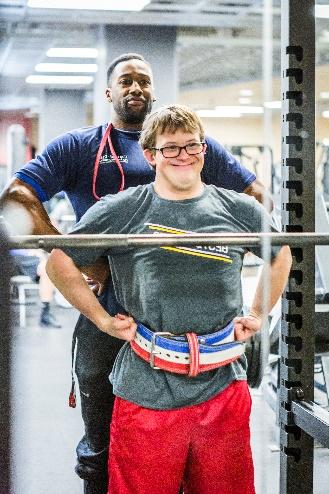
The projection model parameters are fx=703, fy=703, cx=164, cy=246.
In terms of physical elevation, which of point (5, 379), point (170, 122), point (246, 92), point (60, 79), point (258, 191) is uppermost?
point (246, 92)

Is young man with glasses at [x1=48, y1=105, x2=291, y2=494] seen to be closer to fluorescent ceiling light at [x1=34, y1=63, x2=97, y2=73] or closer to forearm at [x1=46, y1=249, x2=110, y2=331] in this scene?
forearm at [x1=46, y1=249, x2=110, y2=331]

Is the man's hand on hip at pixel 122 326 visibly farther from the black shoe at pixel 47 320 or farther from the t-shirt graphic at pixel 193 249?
the black shoe at pixel 47 320

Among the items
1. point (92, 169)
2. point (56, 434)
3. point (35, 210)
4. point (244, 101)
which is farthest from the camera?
point (244, 101)

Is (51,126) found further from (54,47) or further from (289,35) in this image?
(289,35)

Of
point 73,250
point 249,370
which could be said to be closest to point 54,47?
point 249,370

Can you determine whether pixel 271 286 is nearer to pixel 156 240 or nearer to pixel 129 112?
pixel 156 240

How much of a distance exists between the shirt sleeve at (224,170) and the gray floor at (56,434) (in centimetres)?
60

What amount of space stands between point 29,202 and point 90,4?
497cm

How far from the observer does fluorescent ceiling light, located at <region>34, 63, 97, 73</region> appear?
31.6ft

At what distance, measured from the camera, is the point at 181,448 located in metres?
1.46

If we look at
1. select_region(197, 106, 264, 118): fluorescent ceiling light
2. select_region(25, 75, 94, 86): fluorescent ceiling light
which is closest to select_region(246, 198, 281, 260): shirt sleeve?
select_region(25, 75, 94, 86): fluorescent ceiling light

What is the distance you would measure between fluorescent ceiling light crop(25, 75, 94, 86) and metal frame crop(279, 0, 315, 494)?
30.8ft

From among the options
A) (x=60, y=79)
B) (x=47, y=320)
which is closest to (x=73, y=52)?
(x=60, y=79)

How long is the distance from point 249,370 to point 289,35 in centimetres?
120
